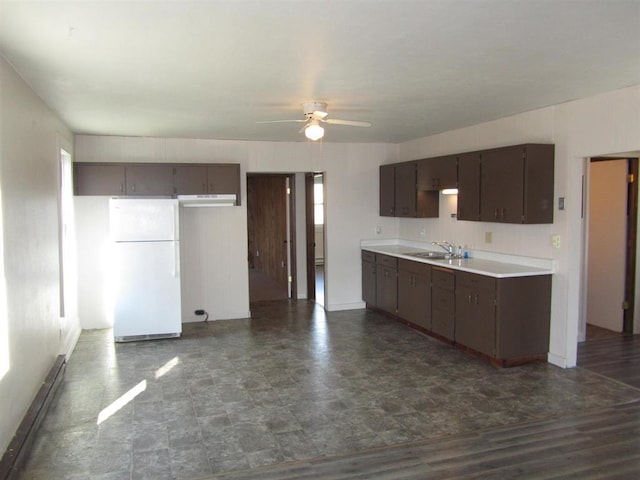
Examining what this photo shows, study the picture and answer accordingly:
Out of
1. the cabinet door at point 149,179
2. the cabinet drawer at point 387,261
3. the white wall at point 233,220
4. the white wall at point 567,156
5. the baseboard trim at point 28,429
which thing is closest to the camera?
the baseboard trim at point 28,429

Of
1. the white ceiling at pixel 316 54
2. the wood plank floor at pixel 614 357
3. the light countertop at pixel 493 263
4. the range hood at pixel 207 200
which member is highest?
the white ceiling at pixel 316 54

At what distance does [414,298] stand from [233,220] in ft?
8.62

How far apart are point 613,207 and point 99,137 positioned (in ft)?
20.6

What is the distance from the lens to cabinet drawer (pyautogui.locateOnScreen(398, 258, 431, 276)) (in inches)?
226

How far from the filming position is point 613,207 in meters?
5.92

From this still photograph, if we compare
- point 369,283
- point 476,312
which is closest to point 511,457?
point 476,312

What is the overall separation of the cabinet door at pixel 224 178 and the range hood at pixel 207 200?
0.07 m

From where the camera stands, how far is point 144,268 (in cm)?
577

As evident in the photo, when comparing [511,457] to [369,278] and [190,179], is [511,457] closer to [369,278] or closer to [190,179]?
[369,278]

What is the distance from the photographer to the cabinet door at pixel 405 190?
21.5 feet

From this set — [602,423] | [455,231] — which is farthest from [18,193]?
[455,231]

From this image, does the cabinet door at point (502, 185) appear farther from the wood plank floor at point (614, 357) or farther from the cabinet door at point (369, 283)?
the cabinet door at point (369, 283)

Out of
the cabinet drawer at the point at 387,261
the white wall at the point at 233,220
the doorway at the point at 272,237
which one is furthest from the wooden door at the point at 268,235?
the cabinet drawer at the point at 387,261

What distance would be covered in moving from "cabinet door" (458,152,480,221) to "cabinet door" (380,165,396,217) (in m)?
1.47
